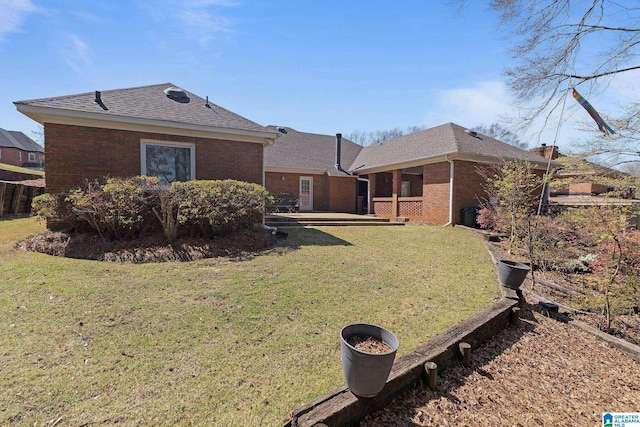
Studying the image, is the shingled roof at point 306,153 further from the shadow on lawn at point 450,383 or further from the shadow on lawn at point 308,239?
the shadow on lawn at point 450,383

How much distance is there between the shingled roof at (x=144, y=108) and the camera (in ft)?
25.4

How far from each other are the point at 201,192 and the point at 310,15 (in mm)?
5879

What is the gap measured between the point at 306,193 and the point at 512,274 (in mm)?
13908

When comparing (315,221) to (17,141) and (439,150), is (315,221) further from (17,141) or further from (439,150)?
(17,141)

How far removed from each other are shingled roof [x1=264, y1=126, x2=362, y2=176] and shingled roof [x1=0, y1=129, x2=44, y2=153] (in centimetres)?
4382

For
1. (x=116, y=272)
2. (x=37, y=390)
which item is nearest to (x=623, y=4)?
(x=37, y=390)

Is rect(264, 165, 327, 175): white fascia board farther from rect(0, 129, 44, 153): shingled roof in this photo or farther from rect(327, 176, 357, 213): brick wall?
rect(0, 129, 44, 153): shingled roof

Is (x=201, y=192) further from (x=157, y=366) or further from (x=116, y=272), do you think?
(x=157, y=366)

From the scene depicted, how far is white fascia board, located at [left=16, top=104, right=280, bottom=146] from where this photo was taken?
7618mm

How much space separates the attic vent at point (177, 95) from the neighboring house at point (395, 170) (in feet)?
21.0

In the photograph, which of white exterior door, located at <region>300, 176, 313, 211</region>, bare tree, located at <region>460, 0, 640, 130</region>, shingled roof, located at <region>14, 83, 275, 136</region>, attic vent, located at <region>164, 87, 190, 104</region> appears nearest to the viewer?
bare tree, located at <region>460, 0, 640, 130</region>

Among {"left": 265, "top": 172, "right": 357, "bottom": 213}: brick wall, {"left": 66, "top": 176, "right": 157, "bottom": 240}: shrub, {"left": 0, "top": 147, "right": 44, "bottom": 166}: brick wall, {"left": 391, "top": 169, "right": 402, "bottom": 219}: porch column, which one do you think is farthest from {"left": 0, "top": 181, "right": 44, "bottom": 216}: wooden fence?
{"left": 0, "top": 147, "right": 44, "bottom": 166}: brick wall

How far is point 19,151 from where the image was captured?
132 feet

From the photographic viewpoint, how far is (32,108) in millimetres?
7391
